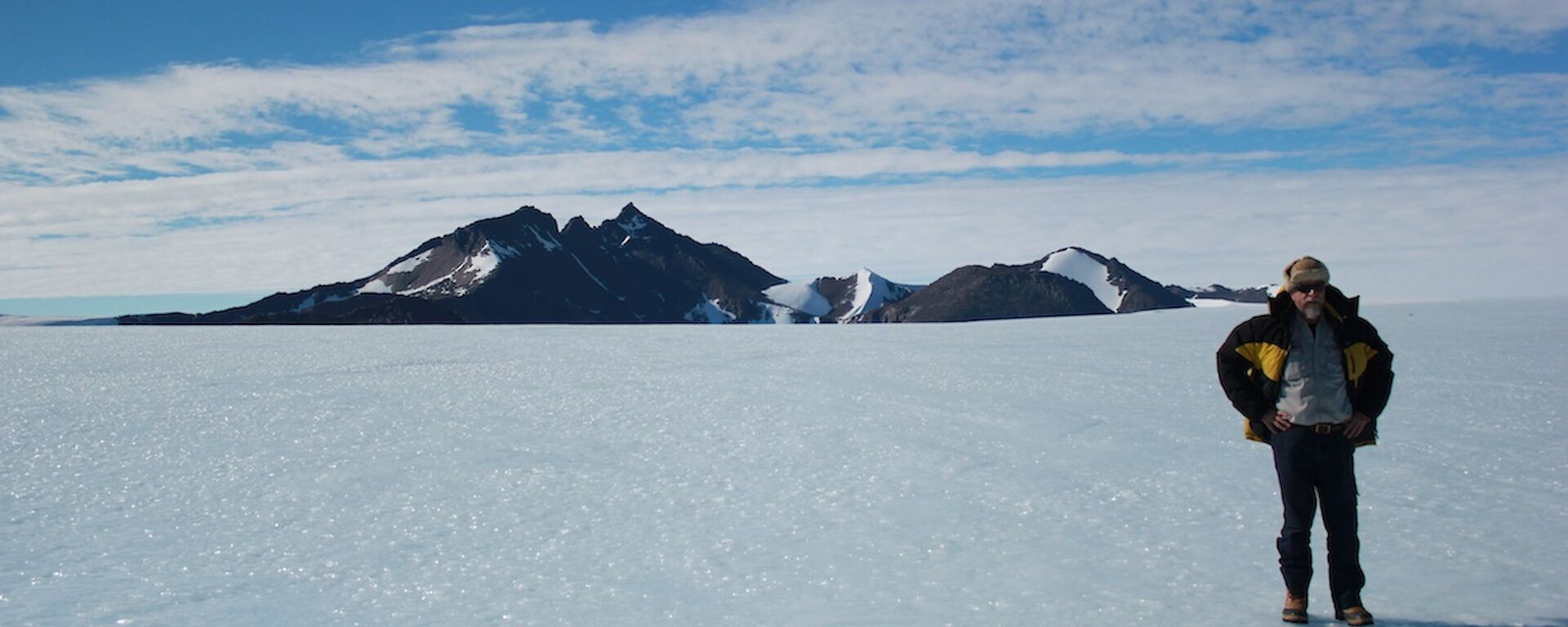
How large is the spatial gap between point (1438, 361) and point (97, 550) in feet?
67.8

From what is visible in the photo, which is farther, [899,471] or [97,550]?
[899,471]

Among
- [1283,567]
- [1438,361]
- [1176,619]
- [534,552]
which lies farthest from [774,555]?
[1438,361]

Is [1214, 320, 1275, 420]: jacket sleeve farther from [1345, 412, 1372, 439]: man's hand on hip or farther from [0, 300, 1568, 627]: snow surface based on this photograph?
[0, 300, 1568, 627]: snow surface

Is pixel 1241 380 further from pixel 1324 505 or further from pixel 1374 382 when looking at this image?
pixel 1324 505

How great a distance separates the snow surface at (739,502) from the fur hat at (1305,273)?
190 cm

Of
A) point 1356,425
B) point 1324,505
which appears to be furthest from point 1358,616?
point 1356,425

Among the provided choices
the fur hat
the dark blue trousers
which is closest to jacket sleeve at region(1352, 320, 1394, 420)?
the dark blue trousers

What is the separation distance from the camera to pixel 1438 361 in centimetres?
1861

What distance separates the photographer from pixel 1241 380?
5441mm

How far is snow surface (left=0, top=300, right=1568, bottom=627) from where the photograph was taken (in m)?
5.98

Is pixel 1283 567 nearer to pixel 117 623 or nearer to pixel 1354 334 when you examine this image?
pixel 1354 334

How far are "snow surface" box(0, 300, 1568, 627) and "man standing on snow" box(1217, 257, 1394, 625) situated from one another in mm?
450

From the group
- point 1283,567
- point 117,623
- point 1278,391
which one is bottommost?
point 117,623

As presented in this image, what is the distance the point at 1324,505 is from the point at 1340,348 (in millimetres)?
878
